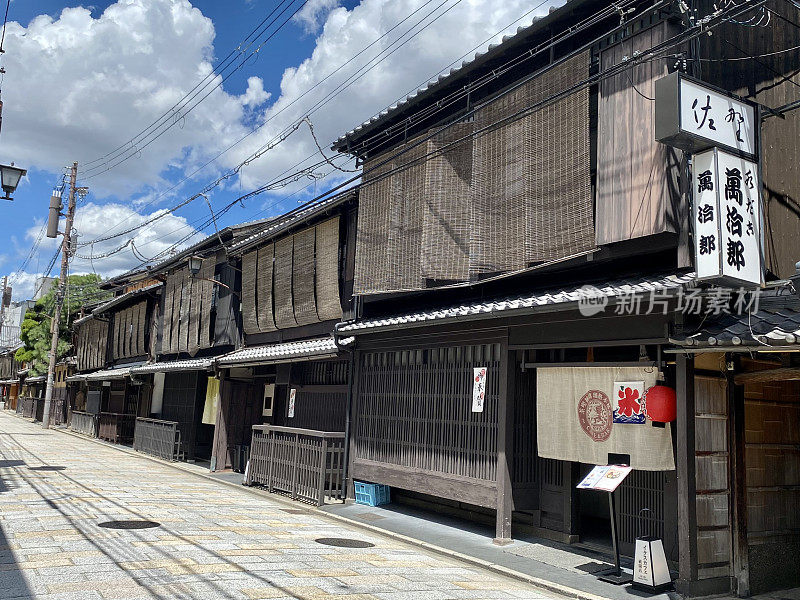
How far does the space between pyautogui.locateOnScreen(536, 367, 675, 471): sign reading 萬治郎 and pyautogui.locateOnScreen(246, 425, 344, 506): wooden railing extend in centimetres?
611

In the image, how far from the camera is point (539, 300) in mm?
9977

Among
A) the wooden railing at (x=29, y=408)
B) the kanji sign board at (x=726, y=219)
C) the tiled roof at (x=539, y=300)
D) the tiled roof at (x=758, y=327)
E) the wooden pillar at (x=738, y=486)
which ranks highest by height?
the kanji sign board at (x=726, y=219)

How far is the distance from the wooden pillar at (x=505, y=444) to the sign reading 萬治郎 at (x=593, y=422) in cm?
69

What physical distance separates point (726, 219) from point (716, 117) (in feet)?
4.53

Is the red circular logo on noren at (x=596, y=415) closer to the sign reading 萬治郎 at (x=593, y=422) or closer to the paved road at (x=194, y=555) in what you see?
the sign reading 萬治郎 at (x=593, y=422)

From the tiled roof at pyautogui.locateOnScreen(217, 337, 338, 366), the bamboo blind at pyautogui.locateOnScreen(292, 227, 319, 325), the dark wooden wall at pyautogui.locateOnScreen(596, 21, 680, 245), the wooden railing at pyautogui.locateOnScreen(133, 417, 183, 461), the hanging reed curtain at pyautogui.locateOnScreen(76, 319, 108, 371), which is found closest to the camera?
the dark wooden wall at pyautogui.locateOnScreen(596, 21, 680, 245)

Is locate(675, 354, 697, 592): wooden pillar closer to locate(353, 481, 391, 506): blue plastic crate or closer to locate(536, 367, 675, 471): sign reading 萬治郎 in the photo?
locate(536, 367, 675, 471): sign reading 萬治郎

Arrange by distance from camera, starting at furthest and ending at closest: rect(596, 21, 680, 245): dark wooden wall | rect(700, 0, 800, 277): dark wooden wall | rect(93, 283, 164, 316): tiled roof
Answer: rect(93, 283, 164, 316): tiled roof
rect(700, 0, 800, 277): dark wooden wall
rect(596, 21, 680, 245): dark wooden wall

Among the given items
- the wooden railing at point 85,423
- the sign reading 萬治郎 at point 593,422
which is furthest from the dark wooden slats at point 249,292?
the wooden railing at point 85,423

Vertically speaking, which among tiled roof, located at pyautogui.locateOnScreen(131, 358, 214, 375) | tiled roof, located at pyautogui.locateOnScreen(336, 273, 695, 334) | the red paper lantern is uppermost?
tiled roof, located at pyautogui.locateOnScreen(336, 273, 695, 334)

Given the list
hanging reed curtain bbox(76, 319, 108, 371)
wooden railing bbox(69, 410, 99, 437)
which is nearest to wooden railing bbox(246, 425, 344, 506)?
wooden railing bbox(69, 410, 99, 437)

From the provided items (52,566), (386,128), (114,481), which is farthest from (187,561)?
(386,128)

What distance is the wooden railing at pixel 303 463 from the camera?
1504 centimetres

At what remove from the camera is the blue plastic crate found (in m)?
14.7
